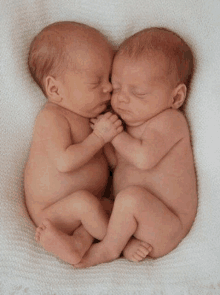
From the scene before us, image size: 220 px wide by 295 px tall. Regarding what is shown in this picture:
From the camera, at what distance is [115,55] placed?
131 cm

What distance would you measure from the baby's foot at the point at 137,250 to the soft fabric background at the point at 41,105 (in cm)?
3

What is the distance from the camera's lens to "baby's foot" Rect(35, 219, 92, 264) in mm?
1144

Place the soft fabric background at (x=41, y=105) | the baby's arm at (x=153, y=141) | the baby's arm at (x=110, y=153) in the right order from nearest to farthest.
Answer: the soft fabric background at (x=41, y=105) → the baby's arm at (x=153, y=141) → the baby's arm at (x=110, y=153)

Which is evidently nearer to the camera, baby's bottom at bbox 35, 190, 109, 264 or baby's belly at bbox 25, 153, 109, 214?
baby's bottom at bbox 35, 190, 109, 264

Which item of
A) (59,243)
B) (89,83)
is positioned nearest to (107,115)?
(89,83)

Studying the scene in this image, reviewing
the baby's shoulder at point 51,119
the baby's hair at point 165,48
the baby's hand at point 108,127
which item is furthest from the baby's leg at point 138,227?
the baby's hair at point 165,48

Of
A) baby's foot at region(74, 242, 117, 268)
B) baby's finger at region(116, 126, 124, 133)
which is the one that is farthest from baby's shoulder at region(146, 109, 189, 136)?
baby's foot at region(74, 242, 117, 268)

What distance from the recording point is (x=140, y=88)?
1224 millimetres

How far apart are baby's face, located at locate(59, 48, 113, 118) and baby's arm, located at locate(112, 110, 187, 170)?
15 cm

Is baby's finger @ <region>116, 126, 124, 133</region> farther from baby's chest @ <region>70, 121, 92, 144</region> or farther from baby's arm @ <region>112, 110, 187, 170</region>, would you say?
baby's chest @ <region>70, 121, 92, 144</region>

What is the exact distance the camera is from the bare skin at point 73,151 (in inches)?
47.3

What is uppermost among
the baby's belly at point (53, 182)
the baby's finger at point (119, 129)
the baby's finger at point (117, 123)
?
the baby's finger at point (117, 123)

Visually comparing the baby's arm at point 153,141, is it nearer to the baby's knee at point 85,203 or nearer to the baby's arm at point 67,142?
the baby's arm at point 67,142

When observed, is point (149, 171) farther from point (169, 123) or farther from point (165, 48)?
point (165, 48)
